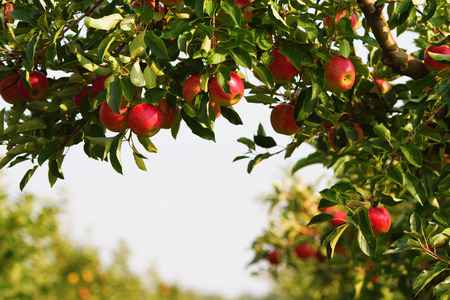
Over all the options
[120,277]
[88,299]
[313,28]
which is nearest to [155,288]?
[120,277]

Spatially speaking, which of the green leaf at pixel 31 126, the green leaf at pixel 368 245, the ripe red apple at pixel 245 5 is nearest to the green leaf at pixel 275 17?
the ripe red apple at pixel 245 5

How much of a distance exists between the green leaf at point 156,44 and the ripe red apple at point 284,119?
0.64 m

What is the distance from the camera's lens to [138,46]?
1578mm

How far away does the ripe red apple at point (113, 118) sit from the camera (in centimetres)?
174

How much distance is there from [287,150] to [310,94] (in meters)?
0.71

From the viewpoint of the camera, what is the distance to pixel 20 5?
191 cm

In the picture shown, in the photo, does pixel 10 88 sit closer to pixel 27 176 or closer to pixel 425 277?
pixel 27 176

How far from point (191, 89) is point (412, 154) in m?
0.84

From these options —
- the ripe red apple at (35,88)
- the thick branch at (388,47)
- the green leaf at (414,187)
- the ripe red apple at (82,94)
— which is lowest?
the green leaf at (414,187)

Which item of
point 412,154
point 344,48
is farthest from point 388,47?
point 412,154

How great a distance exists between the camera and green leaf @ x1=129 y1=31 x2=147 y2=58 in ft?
5.18

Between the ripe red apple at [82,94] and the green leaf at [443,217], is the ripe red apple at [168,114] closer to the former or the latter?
the ripe red apple at [82,94]

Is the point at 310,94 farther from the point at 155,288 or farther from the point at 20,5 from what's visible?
the point at 155,288

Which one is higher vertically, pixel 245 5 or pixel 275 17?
pixel 245 5
